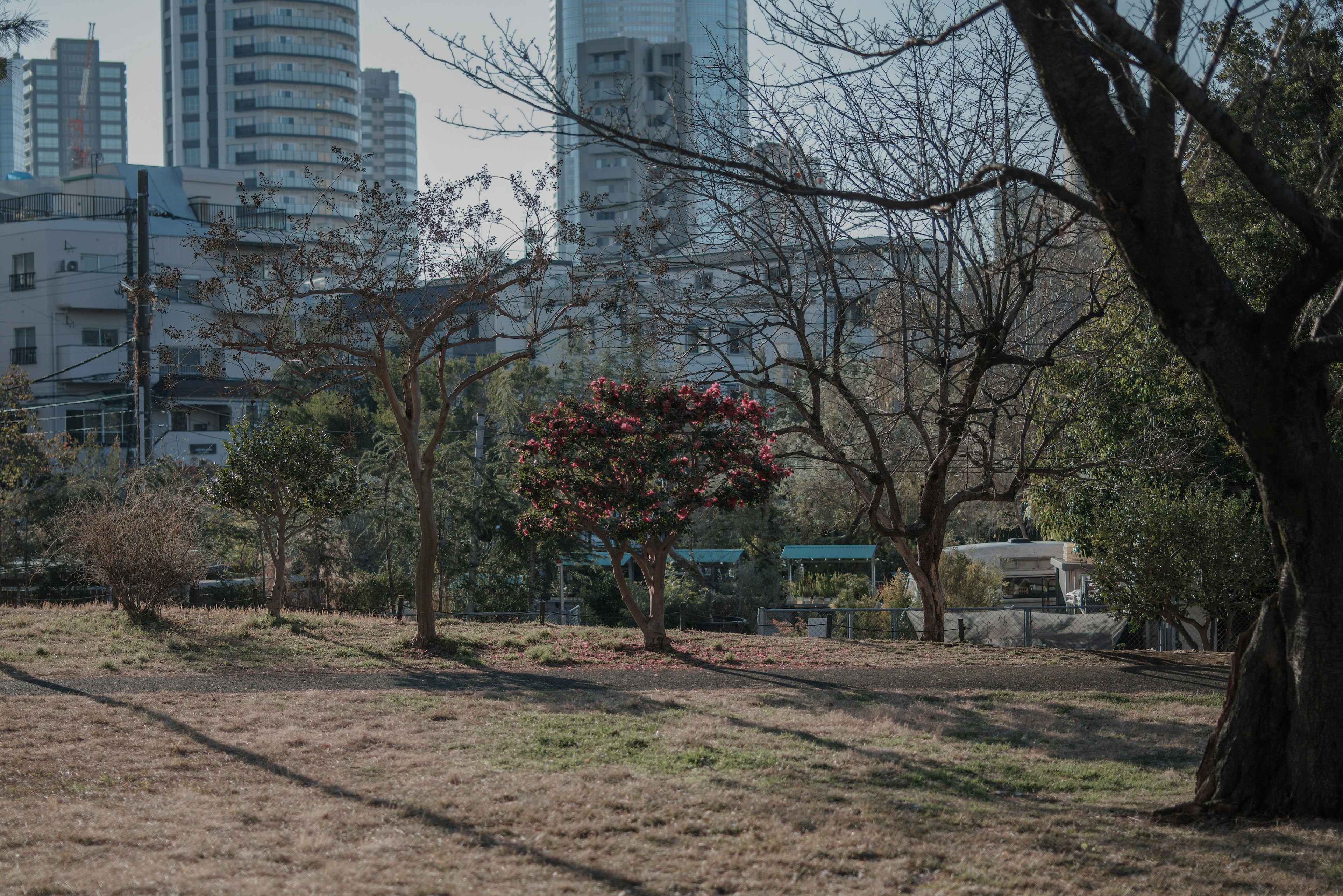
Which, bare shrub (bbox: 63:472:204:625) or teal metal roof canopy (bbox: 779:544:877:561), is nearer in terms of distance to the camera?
bare shrub (bbox: 63:472:204:625)

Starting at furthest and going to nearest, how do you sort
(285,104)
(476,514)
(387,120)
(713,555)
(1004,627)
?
(387,120) → (285,104) → (713,555) → (476,514) → (1004,627)

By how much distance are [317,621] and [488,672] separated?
188 inches

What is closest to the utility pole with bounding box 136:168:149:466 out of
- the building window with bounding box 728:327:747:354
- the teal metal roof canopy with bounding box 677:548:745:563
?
the building window with bounding box 728:327:747:354

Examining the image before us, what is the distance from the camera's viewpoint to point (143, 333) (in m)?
22.0

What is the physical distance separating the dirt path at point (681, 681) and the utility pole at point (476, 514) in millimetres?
15177

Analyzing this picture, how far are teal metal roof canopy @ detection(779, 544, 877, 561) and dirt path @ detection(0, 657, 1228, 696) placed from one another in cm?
1893

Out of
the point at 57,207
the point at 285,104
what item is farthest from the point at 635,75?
the point at 285,104

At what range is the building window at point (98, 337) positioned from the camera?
4912cm

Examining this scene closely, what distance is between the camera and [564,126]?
7.81 metres

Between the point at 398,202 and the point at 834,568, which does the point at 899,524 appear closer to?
the point at 398,202

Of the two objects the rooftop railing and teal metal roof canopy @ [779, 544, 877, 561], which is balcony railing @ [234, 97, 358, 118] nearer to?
the rooftop railing

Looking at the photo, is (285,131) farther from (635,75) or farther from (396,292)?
(396,292)

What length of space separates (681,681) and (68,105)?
20281cm

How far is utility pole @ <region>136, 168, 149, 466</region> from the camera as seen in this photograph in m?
20.5
